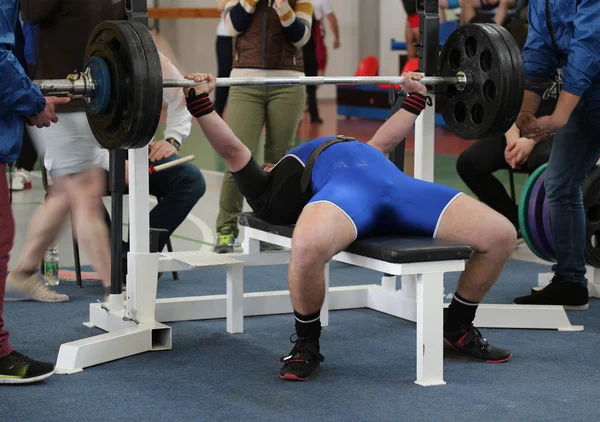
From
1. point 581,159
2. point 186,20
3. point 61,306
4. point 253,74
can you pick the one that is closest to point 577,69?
point 581,159

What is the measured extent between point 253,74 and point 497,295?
153 cm

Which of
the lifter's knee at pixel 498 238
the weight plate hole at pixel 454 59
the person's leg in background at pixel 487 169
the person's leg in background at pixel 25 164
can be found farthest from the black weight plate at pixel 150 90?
the person's leg in background at pixel 25 164

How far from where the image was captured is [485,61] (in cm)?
322

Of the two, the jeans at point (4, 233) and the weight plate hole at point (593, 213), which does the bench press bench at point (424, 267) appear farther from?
the weight plate hole at point (593, 213)

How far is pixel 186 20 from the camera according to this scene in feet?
38.1

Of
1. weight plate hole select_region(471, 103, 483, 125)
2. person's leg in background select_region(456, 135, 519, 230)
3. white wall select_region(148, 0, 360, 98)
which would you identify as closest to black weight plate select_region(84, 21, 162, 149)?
weight plate hole select_region(471, 103, 483, 125)

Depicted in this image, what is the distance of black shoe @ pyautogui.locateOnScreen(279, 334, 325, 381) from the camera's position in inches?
110

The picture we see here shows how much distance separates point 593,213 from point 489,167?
788 millimetres

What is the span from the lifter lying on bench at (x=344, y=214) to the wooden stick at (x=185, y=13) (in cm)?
801

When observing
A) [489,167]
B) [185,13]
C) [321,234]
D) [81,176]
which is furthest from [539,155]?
[185,13]

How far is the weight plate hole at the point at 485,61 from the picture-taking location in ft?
10.5

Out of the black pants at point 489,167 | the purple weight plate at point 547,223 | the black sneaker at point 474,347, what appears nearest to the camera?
the black sneaker at point 474,347

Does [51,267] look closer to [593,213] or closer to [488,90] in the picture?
[488,90]

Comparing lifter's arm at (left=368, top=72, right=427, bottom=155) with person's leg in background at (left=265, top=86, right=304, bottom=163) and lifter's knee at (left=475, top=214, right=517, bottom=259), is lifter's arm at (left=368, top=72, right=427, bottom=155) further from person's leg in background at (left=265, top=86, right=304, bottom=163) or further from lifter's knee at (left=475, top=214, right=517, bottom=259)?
person's leg in background at (left=265, top=86, right=304, bottom=163)
